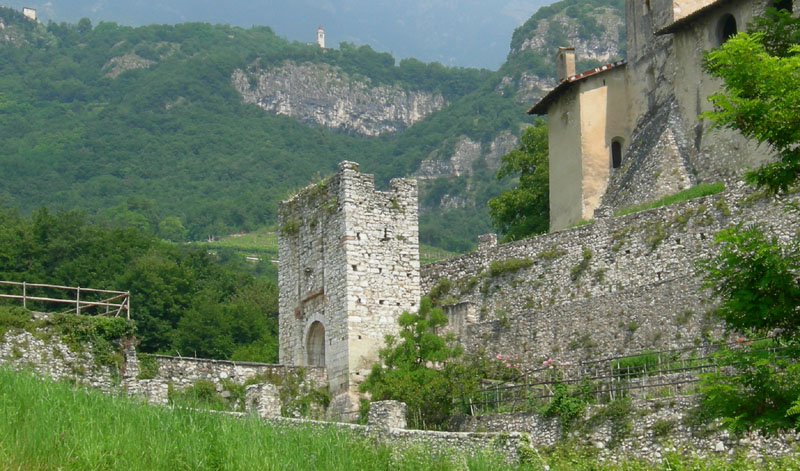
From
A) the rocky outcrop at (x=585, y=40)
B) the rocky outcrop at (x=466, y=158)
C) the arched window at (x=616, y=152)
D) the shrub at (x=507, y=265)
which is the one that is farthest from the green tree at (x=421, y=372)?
the rocky outcrop at (x=585, y=40)

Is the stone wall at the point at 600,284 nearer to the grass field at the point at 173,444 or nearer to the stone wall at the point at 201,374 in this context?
the stone wall at the point at 201,374

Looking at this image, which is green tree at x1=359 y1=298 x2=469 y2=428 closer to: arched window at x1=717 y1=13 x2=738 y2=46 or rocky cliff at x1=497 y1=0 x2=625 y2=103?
arched window at x1=717 y1=13 x2=738 y2=46

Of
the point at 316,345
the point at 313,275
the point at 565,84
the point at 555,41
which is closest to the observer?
the point at 313,275

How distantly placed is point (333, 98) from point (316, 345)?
140553mm

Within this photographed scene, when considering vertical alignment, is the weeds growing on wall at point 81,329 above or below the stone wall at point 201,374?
above

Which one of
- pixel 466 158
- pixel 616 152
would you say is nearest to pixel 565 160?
pixel 616 152

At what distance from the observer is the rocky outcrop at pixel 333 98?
545 feet

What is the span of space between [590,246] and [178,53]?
5702 inches

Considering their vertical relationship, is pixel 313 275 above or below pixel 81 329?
above

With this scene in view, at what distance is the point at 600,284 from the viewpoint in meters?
34.1

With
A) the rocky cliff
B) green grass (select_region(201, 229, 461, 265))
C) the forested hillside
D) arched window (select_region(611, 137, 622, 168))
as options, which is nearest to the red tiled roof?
arched window (select_region(611, 137, 622, 168))

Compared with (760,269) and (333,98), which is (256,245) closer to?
(333,98)

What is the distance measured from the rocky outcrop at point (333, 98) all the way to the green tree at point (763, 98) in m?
149

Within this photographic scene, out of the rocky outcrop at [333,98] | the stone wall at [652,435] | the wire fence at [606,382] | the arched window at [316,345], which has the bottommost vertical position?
the stone wall at [652,435]
